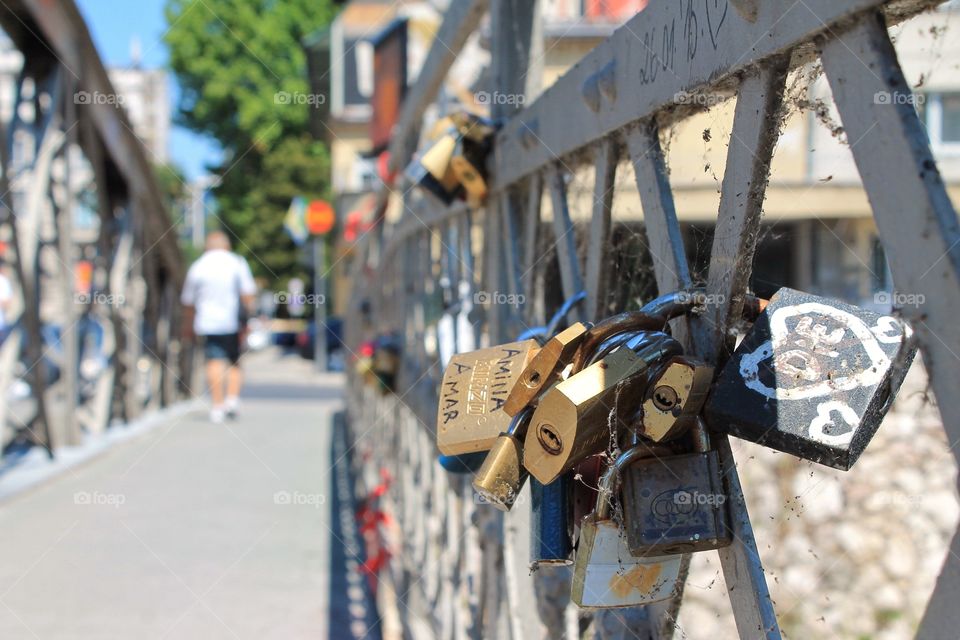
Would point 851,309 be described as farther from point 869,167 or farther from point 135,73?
point 135,73

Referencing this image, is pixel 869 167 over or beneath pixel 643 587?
over

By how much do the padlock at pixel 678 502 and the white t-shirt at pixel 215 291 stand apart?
7.07m

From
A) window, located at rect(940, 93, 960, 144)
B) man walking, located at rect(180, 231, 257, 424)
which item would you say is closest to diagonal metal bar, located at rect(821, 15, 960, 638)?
window, located at rect(940, 93, 960, 144)

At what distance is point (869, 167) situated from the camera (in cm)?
70

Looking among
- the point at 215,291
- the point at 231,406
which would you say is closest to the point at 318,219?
the point at 215,291

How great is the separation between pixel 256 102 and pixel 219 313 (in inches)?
1008

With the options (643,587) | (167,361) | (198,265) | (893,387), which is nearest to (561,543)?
(643,587)

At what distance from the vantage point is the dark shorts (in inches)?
302

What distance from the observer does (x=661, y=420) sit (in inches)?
35.1

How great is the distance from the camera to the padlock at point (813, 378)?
30.8 inches

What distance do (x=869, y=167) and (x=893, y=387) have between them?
226 millimetres

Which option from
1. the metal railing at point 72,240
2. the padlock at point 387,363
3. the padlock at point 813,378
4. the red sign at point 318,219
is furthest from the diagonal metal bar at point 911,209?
the red sign at point 318,219

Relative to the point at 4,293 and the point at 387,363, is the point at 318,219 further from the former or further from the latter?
the point at 387,363

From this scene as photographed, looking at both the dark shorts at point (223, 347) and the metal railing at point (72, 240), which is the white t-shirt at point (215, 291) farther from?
the metal railing at point (72, 240)
